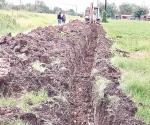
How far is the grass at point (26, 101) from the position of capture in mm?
7531

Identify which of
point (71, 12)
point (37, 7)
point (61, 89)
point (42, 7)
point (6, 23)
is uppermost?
point (42, 7)

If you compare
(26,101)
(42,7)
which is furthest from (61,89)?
(42,7)

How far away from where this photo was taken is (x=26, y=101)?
7836 mm

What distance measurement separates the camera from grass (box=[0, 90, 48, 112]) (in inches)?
296

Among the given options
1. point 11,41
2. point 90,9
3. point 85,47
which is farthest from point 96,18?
point 11,41

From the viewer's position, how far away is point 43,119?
7020 mm

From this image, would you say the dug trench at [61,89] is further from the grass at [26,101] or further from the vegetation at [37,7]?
the vegetation at [37,7]

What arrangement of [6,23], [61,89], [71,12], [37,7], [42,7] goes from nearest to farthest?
[61,89]
[6,23]
[37,7]
[42,7]
[71,12]

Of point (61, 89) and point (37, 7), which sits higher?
point (37, 7)

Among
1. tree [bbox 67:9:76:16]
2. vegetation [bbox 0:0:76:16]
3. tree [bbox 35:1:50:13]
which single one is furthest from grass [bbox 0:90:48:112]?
tree [bbox 67:9:76:16]

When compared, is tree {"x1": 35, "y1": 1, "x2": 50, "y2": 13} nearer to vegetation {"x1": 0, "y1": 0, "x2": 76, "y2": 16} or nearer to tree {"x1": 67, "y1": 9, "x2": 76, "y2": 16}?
vegetation {"x1": 0, "y1": 0, "x2": 76, "y2": 16}

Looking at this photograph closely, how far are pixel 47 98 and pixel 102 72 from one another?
9.48 ft

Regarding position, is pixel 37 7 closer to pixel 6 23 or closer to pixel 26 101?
pixel 6 23

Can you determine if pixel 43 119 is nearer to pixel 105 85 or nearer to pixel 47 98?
pixel 47 98
